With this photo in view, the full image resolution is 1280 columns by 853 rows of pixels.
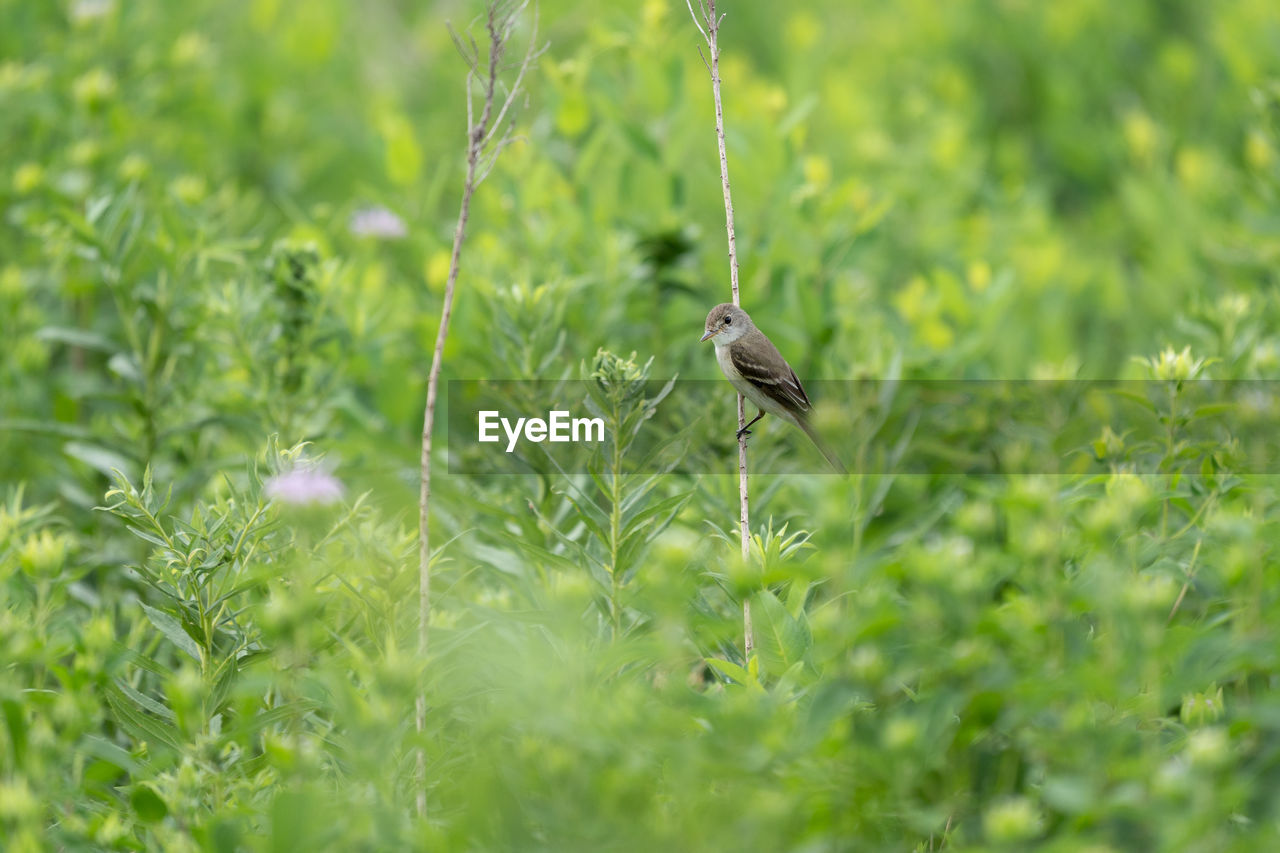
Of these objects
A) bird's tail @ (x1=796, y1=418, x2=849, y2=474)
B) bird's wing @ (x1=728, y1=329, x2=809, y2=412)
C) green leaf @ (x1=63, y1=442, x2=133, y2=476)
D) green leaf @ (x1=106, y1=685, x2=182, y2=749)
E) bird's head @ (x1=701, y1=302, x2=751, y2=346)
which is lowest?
green leaf @ (x1=106, y1=685, x2=182, y2=749)

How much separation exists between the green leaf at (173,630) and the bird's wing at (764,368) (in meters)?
1.58

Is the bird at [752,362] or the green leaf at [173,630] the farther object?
the bird at [752,362]

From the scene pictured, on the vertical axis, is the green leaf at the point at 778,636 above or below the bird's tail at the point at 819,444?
below

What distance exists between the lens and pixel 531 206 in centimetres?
466

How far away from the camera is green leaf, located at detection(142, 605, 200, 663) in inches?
99.3

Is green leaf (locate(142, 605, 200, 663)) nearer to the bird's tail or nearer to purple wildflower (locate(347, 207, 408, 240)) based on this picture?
the bird's tail

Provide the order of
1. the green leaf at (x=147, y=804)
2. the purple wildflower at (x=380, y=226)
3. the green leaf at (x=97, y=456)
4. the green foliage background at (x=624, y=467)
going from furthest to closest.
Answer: the purple wildflower at (x=380, y=226) → the green leaf at (x=97, y=456) → the green leaf at (x=147, y=804) → the green foliage background at (x=624, y=467)

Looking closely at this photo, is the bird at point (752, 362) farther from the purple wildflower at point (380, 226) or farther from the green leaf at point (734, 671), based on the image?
the purple wildflower at point (380, 226)

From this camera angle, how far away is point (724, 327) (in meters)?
3.43

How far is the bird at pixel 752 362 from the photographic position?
3.37 m

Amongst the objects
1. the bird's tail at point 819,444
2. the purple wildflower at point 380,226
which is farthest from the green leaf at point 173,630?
the purple wildflower at point 380,226

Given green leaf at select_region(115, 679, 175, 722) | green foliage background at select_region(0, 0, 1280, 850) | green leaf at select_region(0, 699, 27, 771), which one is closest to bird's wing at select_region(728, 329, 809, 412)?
green foliage background at select_region(0, 0, 1280, 850)

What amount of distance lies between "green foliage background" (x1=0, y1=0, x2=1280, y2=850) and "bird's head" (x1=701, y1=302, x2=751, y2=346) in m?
0.28

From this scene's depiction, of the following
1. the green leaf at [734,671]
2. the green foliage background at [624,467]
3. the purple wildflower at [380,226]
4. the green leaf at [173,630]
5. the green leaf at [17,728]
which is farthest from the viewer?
the purple wildflower at [380,226]
